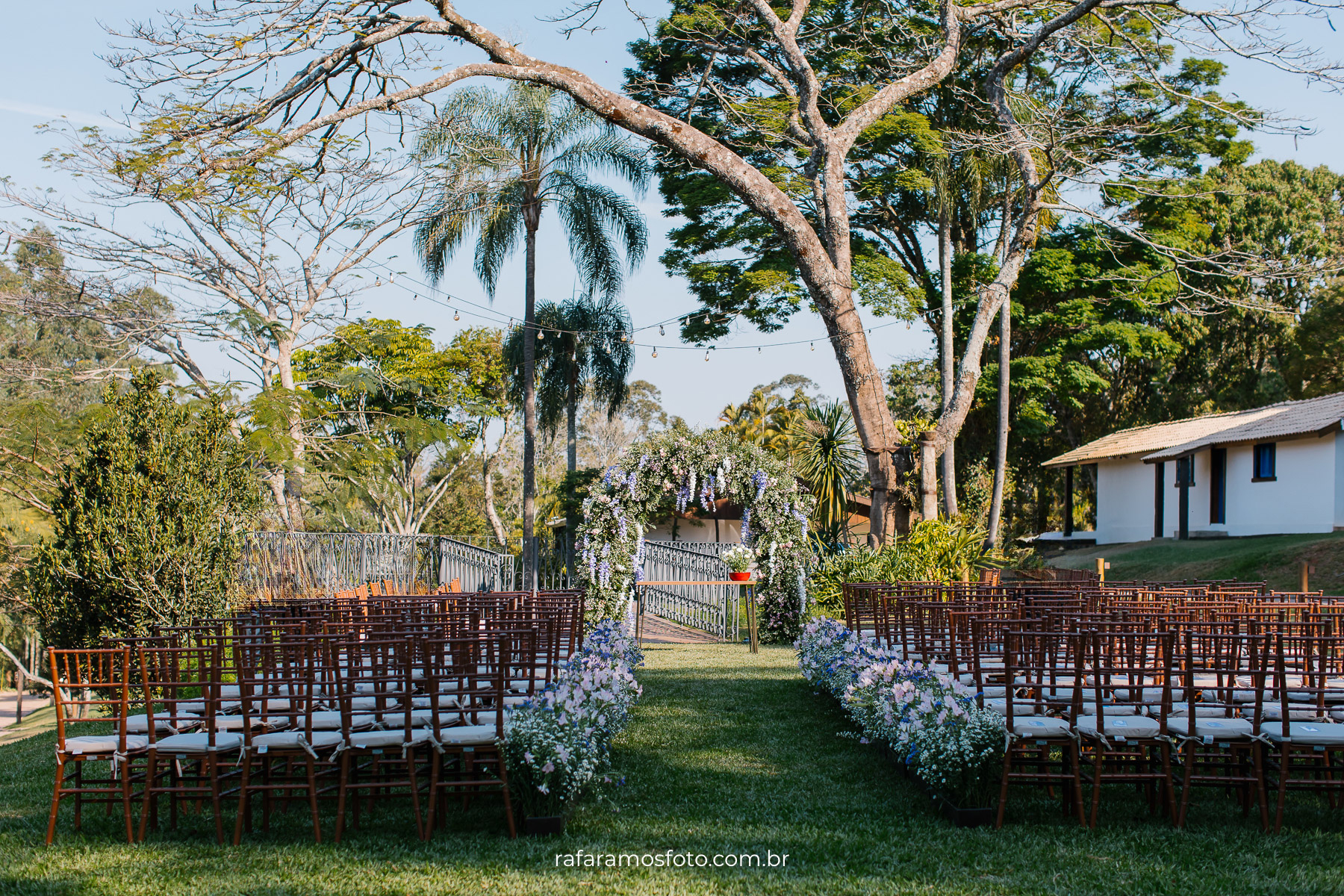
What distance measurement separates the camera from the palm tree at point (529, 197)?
23922mm

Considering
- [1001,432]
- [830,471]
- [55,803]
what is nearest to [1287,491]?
[1001,432]

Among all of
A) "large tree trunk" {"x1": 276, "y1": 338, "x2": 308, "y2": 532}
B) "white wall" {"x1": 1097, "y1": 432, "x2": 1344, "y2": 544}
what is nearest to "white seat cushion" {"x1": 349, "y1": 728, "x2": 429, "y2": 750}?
"large tree trunk" {"x1": 276, "y1": 338, "x2": 308, "y2": 532}

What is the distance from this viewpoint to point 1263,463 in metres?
24.1

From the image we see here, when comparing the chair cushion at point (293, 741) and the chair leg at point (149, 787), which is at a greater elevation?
the chair cushion at point (293, 741)

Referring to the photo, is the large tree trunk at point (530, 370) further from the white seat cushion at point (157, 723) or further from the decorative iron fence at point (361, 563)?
the white seat cushion at point (157, 723)

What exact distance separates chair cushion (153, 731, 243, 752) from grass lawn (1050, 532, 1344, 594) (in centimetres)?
1672

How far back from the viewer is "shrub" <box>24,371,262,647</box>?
28.8 ft

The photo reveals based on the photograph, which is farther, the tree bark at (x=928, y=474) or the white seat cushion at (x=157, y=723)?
the tree bark at (x=928, y=474)

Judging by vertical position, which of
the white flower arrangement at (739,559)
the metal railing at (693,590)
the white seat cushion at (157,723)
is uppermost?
the white flower arrangement at (739,559)

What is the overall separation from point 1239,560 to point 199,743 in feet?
68.8

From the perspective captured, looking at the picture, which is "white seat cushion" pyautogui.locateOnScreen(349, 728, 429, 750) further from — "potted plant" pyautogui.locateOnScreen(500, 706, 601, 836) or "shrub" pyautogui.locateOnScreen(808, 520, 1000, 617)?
"shrub" pyautogui.locateOnScreen(808, 520, 1000, 617)

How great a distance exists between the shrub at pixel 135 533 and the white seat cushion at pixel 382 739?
182 inches

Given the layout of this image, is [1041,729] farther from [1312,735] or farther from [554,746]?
[554,746]

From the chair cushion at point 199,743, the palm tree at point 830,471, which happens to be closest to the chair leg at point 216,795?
the chair cushion at point 199,743
